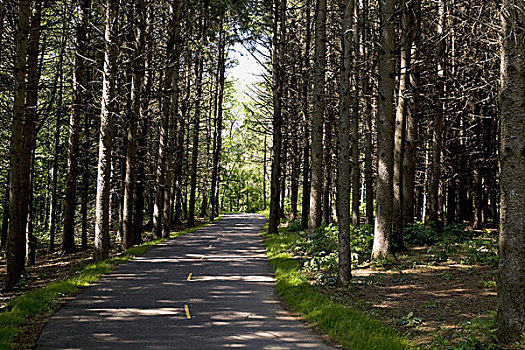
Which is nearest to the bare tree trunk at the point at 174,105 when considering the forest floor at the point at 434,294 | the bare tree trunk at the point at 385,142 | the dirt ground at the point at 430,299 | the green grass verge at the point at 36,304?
the green grass verge at the point at 36,304

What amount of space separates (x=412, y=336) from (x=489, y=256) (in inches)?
236

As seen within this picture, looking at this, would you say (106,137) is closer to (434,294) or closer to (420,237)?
(434,294)

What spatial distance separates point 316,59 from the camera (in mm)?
18188

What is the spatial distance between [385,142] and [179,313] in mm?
7376

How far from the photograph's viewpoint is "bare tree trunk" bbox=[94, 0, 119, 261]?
14.1m

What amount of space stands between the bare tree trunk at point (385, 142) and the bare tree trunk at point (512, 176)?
5.99 meters

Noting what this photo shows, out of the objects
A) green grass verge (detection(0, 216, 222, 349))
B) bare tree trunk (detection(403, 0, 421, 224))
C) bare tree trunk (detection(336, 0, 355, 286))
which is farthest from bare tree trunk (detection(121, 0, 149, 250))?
bare tree trunk (detection(403, 0, 421, 224))

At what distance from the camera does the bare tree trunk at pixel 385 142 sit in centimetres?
1202

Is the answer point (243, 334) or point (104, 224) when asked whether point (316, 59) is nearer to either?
point (104, 224)

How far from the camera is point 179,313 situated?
803 centimetres

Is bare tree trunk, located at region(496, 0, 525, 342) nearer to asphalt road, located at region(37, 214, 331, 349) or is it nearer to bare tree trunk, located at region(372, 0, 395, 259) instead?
asphalt road, located at region(37, 214, 331, 349)

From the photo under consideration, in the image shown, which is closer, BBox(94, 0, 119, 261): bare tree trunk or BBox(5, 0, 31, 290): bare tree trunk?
BBox(5, 0, 31, 290): bare tree trunk

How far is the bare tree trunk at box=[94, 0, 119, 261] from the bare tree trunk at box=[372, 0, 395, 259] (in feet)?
27.8

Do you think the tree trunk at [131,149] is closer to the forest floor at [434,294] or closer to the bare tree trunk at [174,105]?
the bare tree trunk at [174,105]
